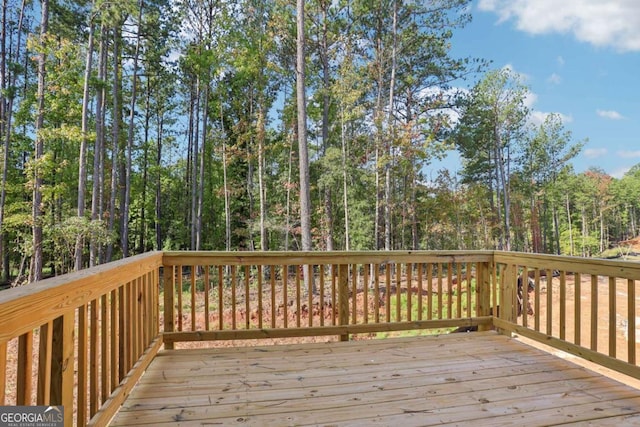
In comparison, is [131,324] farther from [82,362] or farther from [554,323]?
[554,323]

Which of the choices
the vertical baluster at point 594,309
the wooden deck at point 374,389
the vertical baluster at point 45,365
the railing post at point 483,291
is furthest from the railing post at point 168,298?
the vertical baluster at point 594,309

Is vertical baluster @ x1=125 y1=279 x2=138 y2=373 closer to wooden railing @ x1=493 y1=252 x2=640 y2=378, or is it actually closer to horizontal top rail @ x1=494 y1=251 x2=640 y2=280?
wooden railing @ x1=493 y1=252 x2=640 y2=378

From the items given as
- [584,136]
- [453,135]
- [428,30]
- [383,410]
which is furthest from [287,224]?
[584,136]

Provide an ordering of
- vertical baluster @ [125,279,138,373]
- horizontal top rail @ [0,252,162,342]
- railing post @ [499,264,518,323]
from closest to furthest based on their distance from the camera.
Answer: horizontal top rail @ [0,252,162,342]
vertical baluster @ [125,279,138,373]
railing post @ [499,264,518,323]

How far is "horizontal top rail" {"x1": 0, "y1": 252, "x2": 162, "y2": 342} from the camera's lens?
963mm

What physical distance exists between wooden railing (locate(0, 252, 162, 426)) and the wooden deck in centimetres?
21

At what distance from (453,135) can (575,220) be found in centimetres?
2486

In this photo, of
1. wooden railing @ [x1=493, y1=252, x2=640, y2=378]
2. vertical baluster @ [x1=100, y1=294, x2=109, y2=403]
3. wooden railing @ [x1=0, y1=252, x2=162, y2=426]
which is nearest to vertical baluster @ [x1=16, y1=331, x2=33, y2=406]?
wooden railing @ [x1=0, y1=252, x2=162, y2=426]

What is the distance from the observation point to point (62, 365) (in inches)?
50.9

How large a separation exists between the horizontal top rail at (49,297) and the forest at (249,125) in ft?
19.8

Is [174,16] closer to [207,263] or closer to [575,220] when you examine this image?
[207,263]

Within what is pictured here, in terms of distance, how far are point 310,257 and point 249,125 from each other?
36.8 ft

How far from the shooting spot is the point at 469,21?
38.0 feet

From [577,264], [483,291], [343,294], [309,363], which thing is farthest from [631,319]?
[309,363]
